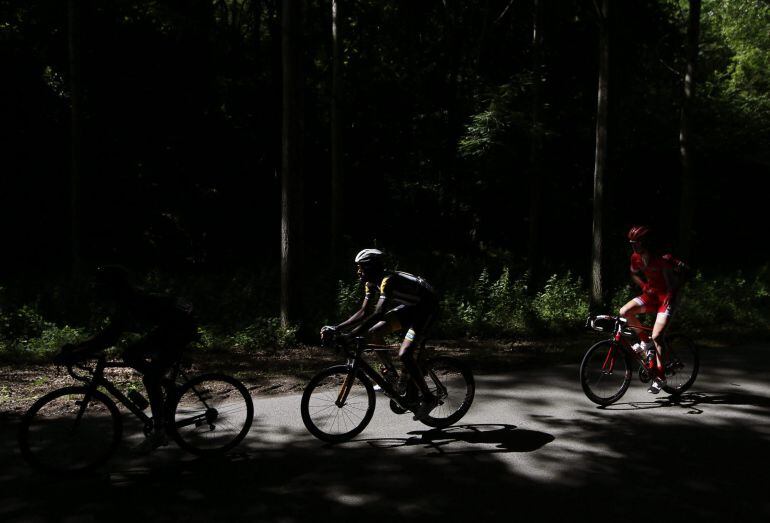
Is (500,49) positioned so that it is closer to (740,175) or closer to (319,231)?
(319,231)

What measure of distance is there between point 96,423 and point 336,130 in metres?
14.1

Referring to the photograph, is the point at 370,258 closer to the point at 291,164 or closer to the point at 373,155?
the point at 291,164

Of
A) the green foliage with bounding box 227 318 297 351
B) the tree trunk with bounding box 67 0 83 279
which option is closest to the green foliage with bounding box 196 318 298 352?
the green foliage with bounding box 227 318 297 351

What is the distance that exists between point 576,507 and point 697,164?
87.4ft

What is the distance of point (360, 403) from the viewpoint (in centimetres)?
657

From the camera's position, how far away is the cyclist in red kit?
7.77 meters

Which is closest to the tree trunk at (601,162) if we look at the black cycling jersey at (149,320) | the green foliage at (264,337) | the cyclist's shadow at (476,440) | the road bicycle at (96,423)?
the green foliage at (264,337)

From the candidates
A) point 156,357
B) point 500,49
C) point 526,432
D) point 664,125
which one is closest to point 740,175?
point 664,125

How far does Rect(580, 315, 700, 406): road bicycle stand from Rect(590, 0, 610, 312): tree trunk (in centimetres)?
567

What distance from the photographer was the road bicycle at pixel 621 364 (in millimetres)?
7613

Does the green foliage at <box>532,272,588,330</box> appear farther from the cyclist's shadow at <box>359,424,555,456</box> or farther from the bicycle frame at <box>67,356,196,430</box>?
the bicycle frame at <box>67,356,196,430</box>

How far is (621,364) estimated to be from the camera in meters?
7.75

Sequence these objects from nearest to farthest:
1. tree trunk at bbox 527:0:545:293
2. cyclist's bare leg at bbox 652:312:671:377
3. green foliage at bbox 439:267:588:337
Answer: cyclist's bare leg at bbox 652:312:671:377
green foliage at bbox 439:267:588:337
tree trunk at bbox 527:0:545:293

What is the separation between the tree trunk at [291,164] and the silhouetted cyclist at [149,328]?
544 centimetres
